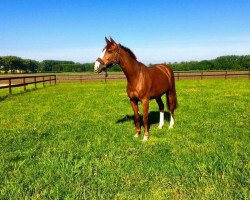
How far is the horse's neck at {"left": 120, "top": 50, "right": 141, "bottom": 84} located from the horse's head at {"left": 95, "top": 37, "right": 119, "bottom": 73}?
0.22m

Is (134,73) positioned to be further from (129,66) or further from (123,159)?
(123,159)

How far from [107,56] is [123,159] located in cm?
255

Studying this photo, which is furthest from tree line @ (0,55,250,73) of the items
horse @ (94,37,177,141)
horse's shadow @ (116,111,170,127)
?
horse @ (94,37,177,141)

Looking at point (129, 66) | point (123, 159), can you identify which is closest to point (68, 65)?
point (129, 66)

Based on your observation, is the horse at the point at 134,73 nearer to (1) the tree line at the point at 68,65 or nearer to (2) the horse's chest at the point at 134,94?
(2) the horse's chest at the point at 134,94

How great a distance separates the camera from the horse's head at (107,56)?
6.71 meters

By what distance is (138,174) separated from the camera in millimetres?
4836

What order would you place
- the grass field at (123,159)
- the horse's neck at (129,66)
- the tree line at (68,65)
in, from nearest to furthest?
1. the grass field at (123,159)
2. the horse's neck at (129,66)
3. the tree line at (68,65)

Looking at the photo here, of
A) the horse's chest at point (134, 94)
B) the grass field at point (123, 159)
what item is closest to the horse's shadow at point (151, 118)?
the grass field at point (123, 159)

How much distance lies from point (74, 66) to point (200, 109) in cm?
11699

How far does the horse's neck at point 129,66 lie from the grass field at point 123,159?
62.0 inches

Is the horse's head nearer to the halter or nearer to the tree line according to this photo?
the halter

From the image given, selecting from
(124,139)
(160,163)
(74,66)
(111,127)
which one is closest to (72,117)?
(111,127)

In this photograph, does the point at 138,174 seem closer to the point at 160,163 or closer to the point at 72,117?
the point at 160,163
